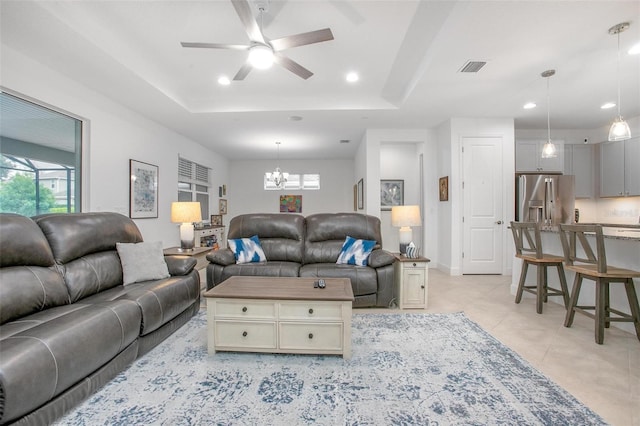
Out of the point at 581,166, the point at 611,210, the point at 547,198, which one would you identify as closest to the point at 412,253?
the point at 547,198

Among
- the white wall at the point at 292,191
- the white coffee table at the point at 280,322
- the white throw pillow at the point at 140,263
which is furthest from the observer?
the white wall at the point at 292,191

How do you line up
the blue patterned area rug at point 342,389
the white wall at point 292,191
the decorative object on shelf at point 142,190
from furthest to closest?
the white wall at point 292,191, the decorative object on shelf at point 142,190, the blue patterned area rug at point 342,389

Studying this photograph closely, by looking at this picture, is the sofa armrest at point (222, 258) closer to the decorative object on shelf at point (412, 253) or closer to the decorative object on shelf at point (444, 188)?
the decorative object on shelf at point (412, 253)

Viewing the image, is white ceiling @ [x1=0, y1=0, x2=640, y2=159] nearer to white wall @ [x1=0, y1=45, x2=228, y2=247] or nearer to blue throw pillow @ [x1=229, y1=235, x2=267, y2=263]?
white wall @ [x1=0, y1=45, x2=228, y2=247]

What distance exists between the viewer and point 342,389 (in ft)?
5.73

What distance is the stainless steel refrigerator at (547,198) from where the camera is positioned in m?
4.61

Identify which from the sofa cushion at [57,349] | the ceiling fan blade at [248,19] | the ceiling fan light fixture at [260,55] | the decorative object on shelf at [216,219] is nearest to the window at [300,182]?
the decorative object on shelf at [216,219]

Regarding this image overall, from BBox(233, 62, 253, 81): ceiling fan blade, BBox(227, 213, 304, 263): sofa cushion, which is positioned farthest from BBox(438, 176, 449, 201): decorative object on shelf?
BBox(233, 62, 253, 81): ceiling fan blade

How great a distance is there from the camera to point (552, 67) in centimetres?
308

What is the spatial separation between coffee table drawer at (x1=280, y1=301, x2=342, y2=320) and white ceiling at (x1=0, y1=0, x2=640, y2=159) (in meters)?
2.38

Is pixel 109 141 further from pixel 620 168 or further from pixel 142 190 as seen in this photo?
pixel 620 168

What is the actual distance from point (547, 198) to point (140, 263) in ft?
18.5

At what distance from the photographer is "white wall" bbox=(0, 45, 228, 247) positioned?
9.25ft

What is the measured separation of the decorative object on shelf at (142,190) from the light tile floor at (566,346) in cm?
379
